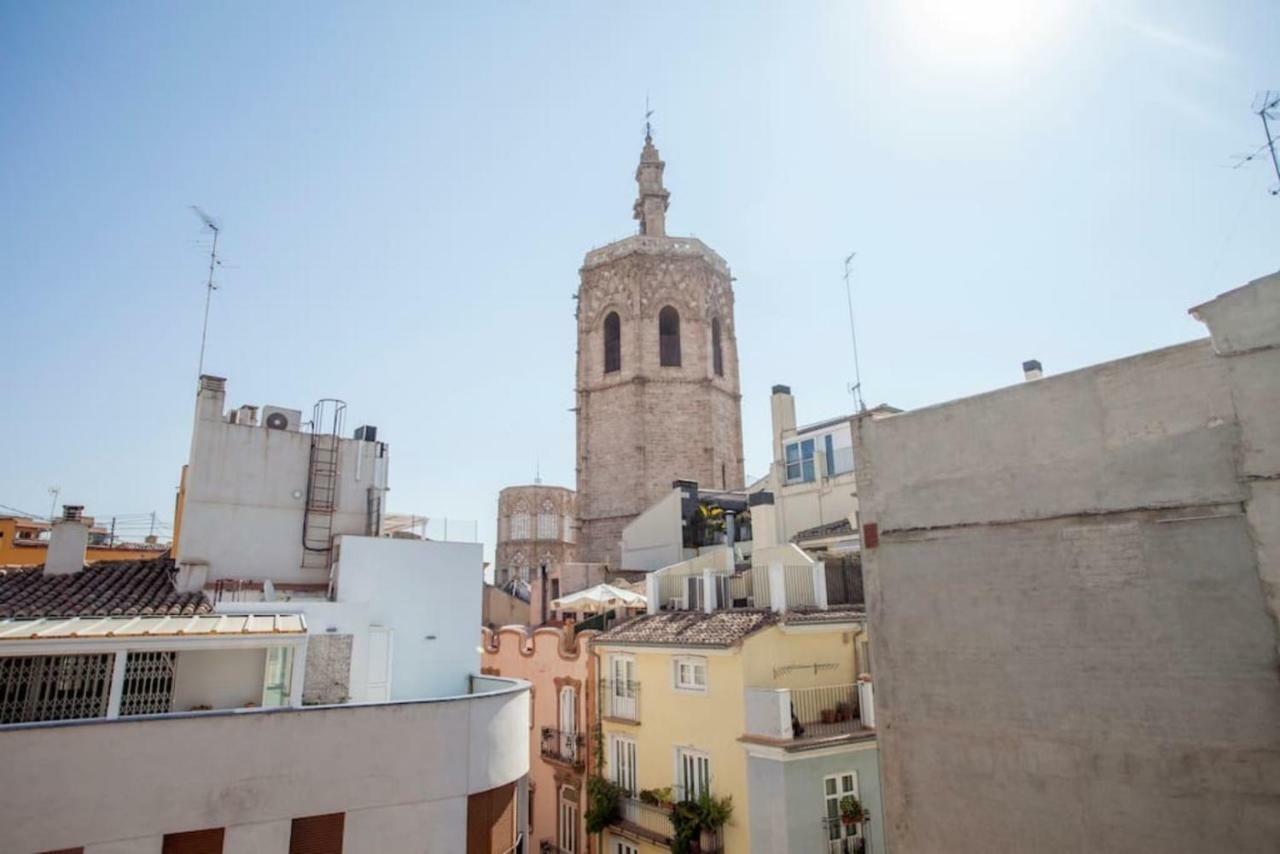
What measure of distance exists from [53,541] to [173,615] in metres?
3.86

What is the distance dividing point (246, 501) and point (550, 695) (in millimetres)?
11096

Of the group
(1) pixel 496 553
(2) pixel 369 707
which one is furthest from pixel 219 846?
(1) pixel 496 553

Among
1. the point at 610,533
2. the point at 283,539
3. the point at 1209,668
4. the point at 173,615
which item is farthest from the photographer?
the point at 610,533

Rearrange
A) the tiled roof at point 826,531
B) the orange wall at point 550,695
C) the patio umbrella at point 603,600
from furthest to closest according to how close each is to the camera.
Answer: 1. the patio umbrella at point 603,600
2. the tiled roof at point 826,531
3. the orange wall at point 550,695

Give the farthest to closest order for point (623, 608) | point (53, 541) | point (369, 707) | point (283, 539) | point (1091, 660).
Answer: point (623, 608), point (283, 539), point (53, 541), point (369, 707), point (1091, 660)

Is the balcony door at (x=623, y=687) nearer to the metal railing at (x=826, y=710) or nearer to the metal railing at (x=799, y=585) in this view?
the metal railing at (x=799, y=585)

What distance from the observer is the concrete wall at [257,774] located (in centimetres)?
817

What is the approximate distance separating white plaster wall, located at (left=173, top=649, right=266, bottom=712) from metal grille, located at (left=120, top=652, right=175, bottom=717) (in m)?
0.37

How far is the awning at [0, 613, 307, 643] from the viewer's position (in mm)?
9188

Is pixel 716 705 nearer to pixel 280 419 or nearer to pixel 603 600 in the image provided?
pixel 603 600

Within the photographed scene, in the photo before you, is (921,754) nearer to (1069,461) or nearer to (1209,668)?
(1209,668)

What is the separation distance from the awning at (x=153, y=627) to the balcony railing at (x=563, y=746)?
11.3m

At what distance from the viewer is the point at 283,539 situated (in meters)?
15.5

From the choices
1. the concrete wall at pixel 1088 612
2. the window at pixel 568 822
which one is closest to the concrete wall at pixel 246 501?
the window at pixel 568 822
